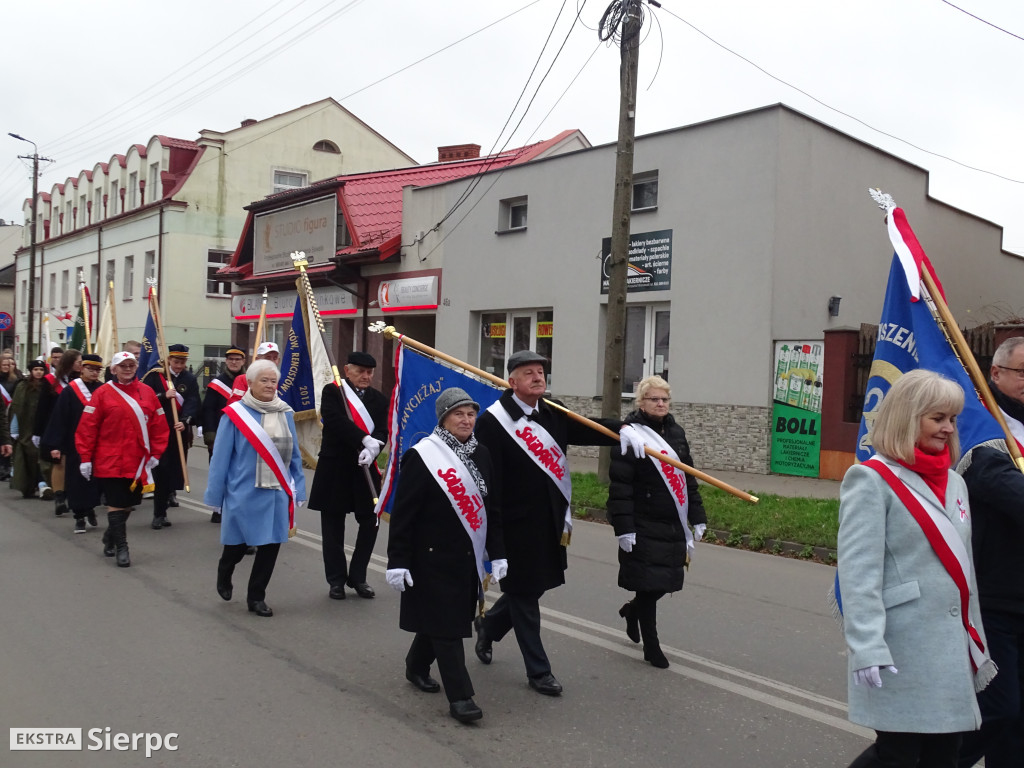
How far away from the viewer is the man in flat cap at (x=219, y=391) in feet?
36.0

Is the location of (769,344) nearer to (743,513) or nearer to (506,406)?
(743,513)

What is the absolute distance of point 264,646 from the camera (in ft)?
19.4

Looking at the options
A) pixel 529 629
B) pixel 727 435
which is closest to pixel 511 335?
pixel 727 435

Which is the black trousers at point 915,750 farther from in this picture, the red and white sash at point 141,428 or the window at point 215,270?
Result: the window at point 215,270

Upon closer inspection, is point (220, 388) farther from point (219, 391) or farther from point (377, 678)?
point (377, 678)

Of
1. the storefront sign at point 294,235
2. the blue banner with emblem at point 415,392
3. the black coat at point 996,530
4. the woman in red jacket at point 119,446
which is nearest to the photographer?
the black coat at point 996,530

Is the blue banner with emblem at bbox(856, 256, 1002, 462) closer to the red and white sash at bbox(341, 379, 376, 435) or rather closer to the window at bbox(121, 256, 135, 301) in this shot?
the red and white sash at bbox(341, 379, 376, 435)

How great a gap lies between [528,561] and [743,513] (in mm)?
6003

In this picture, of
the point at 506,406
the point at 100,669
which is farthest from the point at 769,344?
the point at 100,669

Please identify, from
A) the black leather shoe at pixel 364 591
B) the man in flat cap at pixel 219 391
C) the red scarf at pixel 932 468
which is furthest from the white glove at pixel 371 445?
the red scarf at pixel 932 468

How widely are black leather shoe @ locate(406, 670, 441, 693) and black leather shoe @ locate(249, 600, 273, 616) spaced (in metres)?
1.81

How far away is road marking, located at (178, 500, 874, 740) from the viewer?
481cm

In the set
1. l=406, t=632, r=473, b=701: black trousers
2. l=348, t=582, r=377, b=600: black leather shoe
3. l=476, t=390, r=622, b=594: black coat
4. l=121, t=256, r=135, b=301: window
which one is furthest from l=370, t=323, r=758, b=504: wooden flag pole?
l=121, t=256, r=135, b=301: window

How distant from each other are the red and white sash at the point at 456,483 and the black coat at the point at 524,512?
30 centimetres
